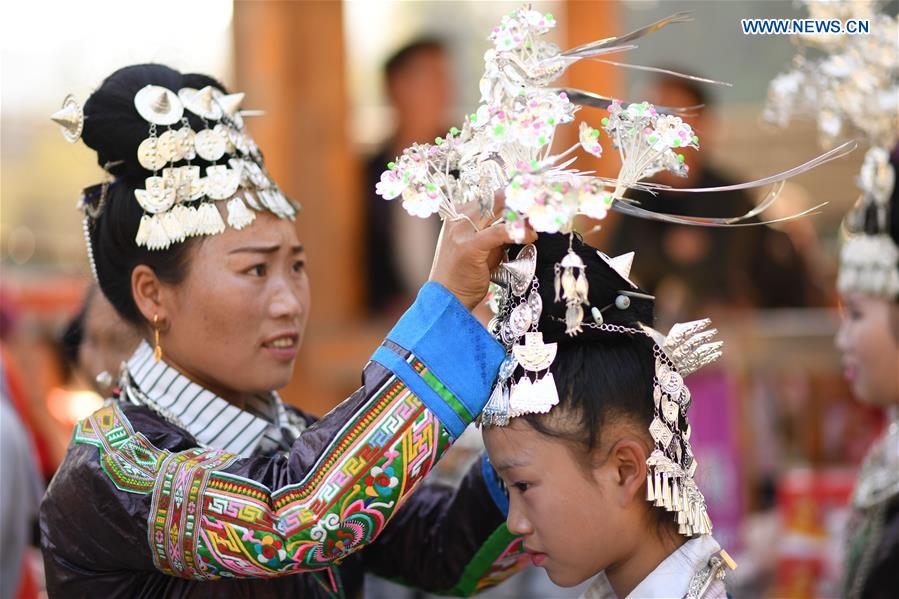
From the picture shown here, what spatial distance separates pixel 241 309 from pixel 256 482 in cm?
43

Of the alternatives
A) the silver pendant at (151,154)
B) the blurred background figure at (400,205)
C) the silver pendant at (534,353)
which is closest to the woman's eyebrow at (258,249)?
the silver pendant at (151,154)

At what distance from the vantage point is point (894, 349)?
10.0 feet

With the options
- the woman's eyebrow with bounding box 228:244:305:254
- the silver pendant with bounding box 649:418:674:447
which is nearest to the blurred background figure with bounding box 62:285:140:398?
the woman's eyebrow with bounding box 228:244:305:254

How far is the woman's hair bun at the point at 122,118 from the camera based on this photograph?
2.23 metres

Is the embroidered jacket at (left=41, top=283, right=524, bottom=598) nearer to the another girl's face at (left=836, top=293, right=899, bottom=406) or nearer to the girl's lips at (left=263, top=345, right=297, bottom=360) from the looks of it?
the girl's lips at (left=263, top=345, right=297, bottom=360)

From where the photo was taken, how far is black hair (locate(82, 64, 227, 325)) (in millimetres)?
2221

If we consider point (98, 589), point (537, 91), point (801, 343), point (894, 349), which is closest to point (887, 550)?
point (894, 349)

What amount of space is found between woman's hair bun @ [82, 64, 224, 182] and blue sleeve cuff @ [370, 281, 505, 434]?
0.72 metres

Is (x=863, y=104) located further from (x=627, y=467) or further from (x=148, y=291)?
A: (x=148, y=291)

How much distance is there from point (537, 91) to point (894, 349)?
5.67ft

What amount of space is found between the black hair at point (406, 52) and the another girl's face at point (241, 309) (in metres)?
3.49

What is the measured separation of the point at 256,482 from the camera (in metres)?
1.87

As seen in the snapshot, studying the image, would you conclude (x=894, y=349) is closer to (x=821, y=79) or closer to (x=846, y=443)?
(x=821, y=79)

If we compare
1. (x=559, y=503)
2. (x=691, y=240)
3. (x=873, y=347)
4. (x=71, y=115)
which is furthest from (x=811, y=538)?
(x=71, y=115)
